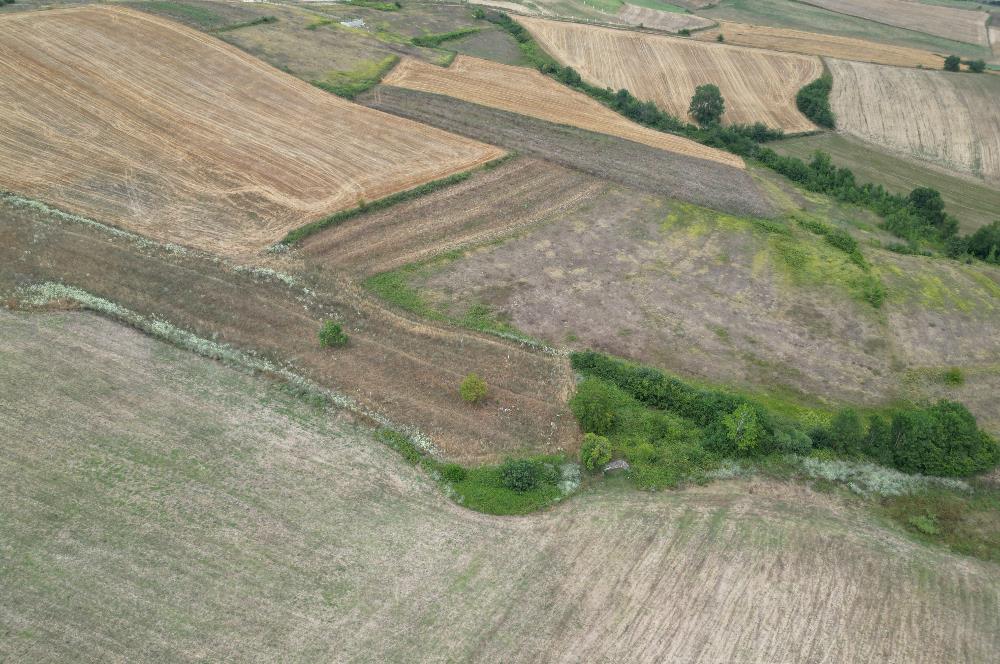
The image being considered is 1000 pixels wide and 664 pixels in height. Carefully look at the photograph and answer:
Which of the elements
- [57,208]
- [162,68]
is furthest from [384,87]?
[57,208]

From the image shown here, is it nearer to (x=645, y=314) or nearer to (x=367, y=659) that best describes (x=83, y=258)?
(x=367, y=659)

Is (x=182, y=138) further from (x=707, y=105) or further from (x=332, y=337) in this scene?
(x=707, y=105)

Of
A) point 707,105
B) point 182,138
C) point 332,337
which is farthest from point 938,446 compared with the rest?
point 182,138

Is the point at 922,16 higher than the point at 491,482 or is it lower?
higher

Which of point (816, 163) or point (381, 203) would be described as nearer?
point (381, 203)

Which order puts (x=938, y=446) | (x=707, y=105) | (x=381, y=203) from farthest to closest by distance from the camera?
(x=707, y=105) → (x=381, y=203) → (x=938, y=446)

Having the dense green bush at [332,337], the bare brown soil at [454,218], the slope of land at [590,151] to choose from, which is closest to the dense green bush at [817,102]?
the slope of land at [590,151]
